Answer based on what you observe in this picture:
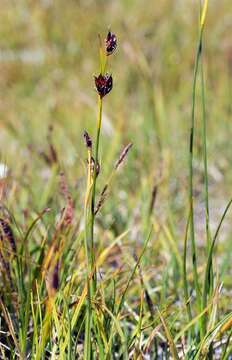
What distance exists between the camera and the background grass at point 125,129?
1648 millimetres

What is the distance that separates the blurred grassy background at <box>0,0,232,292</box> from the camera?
2.29 m

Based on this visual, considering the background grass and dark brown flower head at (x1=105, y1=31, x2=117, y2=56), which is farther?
the background grass

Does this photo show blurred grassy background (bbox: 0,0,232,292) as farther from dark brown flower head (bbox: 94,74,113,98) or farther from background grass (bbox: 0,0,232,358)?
dark brown flower head (bbox: 94,74,113,98)

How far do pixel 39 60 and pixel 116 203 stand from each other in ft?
9.18

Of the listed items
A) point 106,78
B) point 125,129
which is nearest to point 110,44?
point 106,78

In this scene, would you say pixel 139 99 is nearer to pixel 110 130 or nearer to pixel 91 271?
pixel 110 130

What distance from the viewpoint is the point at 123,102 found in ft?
11.9

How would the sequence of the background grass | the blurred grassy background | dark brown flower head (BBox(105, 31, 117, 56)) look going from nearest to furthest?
dark brown flower head (BBox(105, 31, 117, 56)) < the background grass < the blurred grassy background

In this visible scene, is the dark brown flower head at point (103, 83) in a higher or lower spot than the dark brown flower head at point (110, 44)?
lower

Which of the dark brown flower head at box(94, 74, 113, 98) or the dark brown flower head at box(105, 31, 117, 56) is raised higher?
the dark brown flower head at box(105, 31, 117, 56)

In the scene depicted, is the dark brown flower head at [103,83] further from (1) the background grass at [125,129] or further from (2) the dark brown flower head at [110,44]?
(1) the background grass at [125,129]

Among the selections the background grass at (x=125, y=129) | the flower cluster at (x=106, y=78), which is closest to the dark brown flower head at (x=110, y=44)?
the flower cluster at (x=106, y=78)

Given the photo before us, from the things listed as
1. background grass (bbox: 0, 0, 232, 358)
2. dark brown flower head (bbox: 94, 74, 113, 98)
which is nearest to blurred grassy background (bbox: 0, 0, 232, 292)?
background grass (bbox: 0, 0, 232, 358)

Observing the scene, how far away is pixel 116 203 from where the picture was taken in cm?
222
